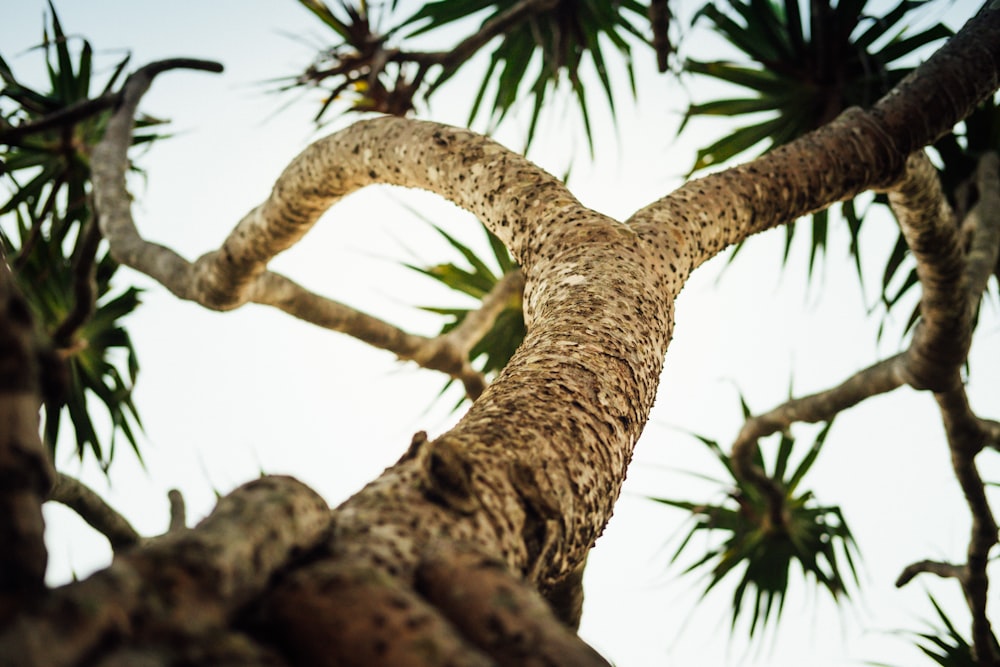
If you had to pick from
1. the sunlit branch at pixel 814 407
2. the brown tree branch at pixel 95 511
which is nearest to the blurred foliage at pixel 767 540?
the sunlit branch at pixel 814 407

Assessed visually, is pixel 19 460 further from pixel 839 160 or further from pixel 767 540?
pixel 767 540

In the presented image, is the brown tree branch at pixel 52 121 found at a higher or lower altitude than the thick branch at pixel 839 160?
lower

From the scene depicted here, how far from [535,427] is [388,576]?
321mm

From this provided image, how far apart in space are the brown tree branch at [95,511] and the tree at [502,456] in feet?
4.84

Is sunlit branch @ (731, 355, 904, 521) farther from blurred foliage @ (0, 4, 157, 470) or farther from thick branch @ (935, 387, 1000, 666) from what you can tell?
blurred foliage @ (0, 4, 157, 470)

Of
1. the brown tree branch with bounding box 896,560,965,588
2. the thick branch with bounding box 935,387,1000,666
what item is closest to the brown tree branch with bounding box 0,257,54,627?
the thick branch with bounding box 935,387,1000,666

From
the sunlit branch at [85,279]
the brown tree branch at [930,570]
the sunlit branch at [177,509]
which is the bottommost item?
the sunlit branch at [177,509]

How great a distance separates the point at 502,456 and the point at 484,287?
3.58 m

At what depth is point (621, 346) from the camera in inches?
39.0

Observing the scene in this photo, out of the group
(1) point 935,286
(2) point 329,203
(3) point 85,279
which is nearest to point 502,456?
(2) point 329,203

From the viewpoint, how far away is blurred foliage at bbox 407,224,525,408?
425cm

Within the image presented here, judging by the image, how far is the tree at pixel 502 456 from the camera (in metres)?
0.47

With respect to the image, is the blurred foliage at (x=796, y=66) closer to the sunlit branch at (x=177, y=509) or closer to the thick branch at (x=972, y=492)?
the thick branch at (x=972, y=492)

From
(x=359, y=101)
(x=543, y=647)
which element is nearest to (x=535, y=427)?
(x=543, y=647)
